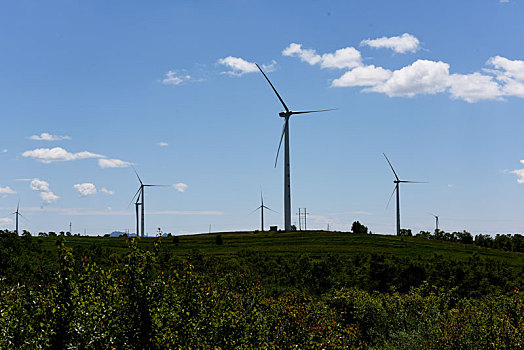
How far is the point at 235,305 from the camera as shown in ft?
77.5

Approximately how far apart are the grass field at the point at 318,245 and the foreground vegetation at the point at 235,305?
13397 mm

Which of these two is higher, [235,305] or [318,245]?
[318,245]

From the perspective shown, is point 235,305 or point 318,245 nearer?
point 235,305

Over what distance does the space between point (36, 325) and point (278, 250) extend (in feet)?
204

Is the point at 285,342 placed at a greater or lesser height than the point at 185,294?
lesser

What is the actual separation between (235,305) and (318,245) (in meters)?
Answer: 59.0

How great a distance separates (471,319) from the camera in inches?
1030

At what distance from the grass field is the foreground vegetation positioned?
13.4 metres

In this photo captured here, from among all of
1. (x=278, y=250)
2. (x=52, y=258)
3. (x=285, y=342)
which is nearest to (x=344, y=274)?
(x=278, y=250)

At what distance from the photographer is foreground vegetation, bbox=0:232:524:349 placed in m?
15.7

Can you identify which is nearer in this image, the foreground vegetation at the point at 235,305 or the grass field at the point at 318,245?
the foreground vegetation at the point at 235,305

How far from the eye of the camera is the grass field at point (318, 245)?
7488cm

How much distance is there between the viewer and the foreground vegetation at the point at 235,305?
15.7 metres

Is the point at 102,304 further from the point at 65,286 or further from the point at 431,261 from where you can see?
the point at 431,261
